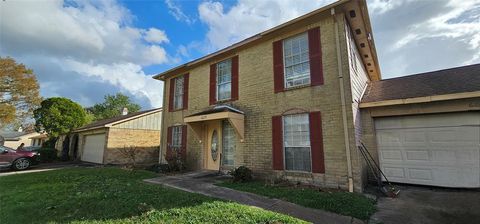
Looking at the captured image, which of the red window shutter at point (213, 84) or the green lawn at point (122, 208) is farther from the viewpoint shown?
the red window shutter at point (213, 84)

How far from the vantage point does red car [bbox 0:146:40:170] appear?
1355cm

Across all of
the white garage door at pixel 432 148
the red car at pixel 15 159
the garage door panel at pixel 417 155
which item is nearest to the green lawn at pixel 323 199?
the white garage door at pixel 432 148

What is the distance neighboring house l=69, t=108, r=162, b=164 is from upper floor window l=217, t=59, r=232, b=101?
942 cm

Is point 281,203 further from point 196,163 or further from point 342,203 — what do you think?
point 196,163

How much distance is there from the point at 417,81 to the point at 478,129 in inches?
105

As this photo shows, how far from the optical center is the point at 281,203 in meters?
5.35

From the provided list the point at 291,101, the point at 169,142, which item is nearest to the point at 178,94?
the point at 169,142

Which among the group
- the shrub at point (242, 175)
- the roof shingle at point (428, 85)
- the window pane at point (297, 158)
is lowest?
the shrub at point (242, 175)

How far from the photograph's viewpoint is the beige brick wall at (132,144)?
16078mm

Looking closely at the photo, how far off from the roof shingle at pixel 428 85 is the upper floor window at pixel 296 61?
2.48 metres

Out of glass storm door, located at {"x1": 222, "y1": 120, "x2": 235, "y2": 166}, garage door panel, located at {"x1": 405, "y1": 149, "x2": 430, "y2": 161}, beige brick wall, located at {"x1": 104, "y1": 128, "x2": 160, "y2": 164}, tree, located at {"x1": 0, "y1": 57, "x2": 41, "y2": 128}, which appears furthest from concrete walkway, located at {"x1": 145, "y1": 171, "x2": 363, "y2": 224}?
tree, located at {"x1": 0, "y1": 57, "x2": 41, "y2": 128}

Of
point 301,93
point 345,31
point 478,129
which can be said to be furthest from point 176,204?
point 478,129

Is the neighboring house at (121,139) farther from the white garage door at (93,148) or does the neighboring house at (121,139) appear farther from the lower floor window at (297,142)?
the lower floor window at (297,142)

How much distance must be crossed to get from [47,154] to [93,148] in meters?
6.00
